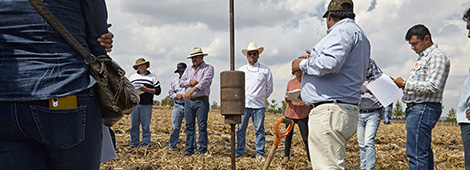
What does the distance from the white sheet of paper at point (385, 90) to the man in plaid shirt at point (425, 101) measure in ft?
0.46

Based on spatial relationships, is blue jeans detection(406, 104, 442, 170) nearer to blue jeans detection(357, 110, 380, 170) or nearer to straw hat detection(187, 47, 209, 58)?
blue jeans detection(357, 110, 380, 170)

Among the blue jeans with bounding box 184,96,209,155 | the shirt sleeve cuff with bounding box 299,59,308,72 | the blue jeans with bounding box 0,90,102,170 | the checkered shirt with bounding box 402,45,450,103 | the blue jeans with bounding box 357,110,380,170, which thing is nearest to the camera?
the blue jeans with bounding box 0,90,102,170

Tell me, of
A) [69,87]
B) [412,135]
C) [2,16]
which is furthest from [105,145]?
[412,135]

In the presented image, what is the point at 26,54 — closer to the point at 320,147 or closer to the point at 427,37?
the point at 320,147

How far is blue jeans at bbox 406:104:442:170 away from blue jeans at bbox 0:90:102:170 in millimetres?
3453

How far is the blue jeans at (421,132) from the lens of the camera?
3.95 meters

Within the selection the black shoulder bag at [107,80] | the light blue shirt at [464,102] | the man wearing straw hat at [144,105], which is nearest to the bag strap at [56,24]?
the black shoulder bag at [107,80]

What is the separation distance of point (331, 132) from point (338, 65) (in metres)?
0.52

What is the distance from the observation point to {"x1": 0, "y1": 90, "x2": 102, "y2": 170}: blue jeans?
1.39 m

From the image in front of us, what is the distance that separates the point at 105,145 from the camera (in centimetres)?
193

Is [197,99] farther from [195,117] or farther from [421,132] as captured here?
[421,132]

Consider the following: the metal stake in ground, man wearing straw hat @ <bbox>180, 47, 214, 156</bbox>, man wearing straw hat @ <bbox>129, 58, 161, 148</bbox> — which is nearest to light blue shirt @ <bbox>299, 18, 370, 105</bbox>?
the metal stake in ground

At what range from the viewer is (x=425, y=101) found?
3979 mm

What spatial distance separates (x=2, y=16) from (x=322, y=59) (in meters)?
2.14
